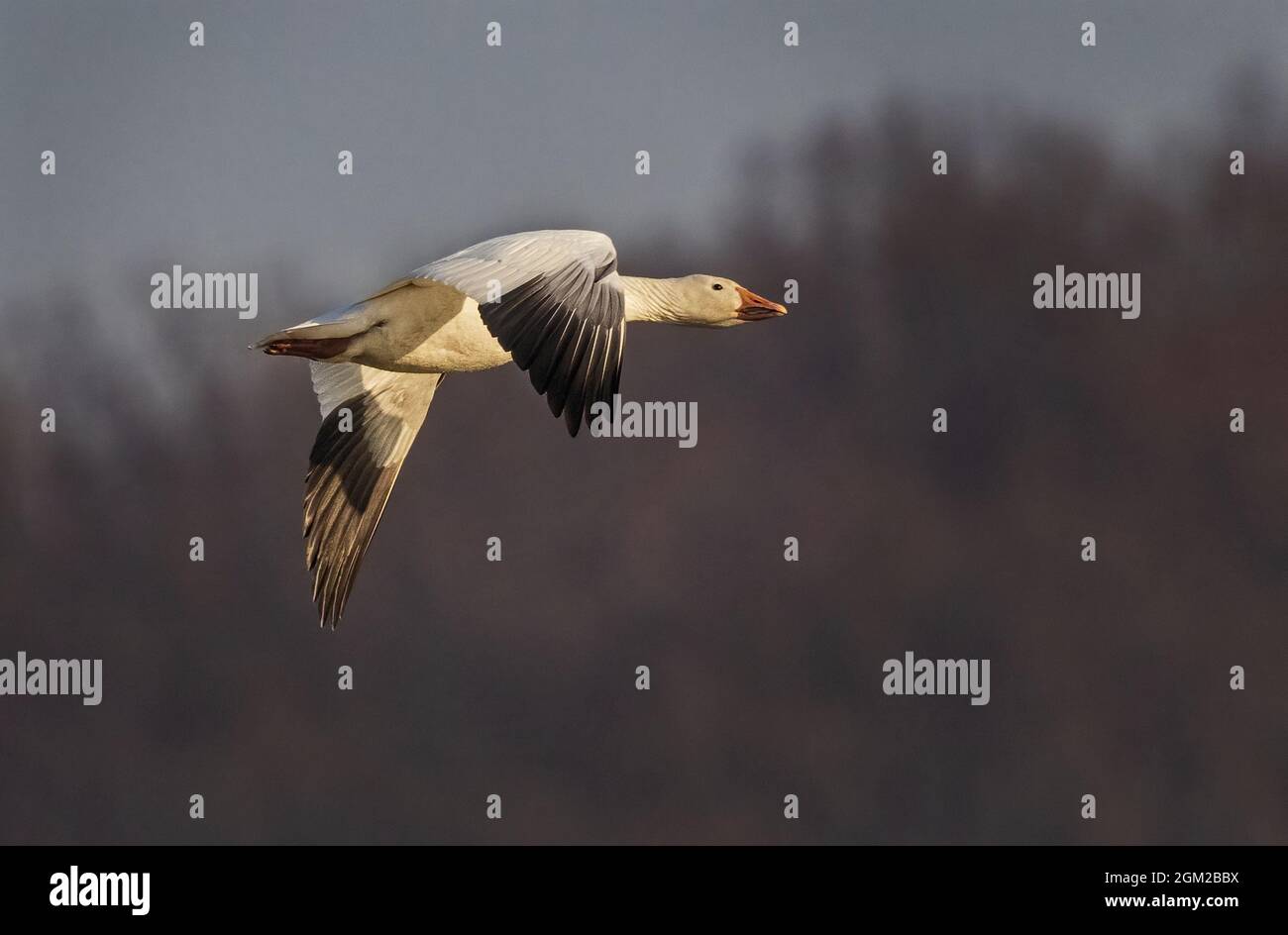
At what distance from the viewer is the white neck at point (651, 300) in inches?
465

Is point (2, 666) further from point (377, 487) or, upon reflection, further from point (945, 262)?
point (377, 487)

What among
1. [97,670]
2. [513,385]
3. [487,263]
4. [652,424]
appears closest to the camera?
[487,263]

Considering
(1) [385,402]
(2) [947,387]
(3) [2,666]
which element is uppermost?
(2) [947,387]

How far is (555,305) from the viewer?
10172 millimetres

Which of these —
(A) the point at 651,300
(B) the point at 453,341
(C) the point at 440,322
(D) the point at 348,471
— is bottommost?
(D) the point at 348,471

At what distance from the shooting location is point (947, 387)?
4281cm

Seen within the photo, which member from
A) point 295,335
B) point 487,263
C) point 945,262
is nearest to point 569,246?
point 487,263

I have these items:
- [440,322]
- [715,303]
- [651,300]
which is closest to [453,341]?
[440,322]

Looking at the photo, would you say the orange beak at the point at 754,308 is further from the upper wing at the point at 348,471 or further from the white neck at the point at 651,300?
the upper wing at the point at 348,471

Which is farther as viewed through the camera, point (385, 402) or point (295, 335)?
point (385, 402)

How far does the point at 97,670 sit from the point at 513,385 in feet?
44.5

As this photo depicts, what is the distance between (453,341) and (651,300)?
5.23ft

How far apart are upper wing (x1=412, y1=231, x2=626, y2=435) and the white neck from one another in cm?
91

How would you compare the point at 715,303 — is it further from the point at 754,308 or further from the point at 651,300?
the point at 651,300
